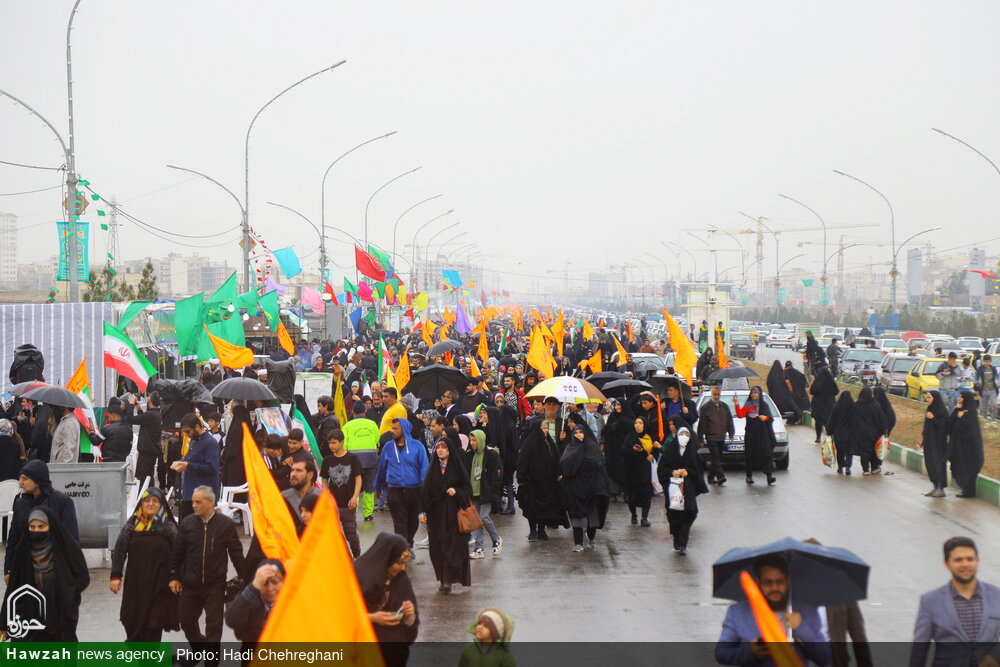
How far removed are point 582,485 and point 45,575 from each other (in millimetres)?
5969

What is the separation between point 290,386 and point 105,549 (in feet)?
24.0

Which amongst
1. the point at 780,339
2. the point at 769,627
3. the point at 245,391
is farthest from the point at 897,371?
the point at 780,339

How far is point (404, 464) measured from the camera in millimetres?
11062

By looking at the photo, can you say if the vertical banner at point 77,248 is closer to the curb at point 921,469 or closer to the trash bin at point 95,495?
the trash bin at point 95,495

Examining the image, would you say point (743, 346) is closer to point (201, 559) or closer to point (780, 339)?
point (780, 339)

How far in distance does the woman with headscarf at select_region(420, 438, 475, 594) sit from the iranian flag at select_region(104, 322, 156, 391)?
8546 mm

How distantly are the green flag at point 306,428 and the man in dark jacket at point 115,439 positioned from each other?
1.79m

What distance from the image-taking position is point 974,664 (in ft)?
18.1

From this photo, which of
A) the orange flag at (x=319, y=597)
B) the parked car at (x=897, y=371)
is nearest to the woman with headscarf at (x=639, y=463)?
the orange flag at (x=319, y=597)

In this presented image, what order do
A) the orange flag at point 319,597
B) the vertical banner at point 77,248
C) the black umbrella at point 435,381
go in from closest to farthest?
the orange flag at point 319,597 < the black umbrella at point 435,381 < the vertical banner at point 77,248

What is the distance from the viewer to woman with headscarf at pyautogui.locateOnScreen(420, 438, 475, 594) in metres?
10.0

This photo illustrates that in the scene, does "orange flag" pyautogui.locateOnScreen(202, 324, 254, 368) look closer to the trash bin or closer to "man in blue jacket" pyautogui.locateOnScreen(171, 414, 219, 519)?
the trash bin

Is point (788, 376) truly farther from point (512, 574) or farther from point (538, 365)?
point (512, 574)

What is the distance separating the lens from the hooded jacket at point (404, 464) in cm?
1103
